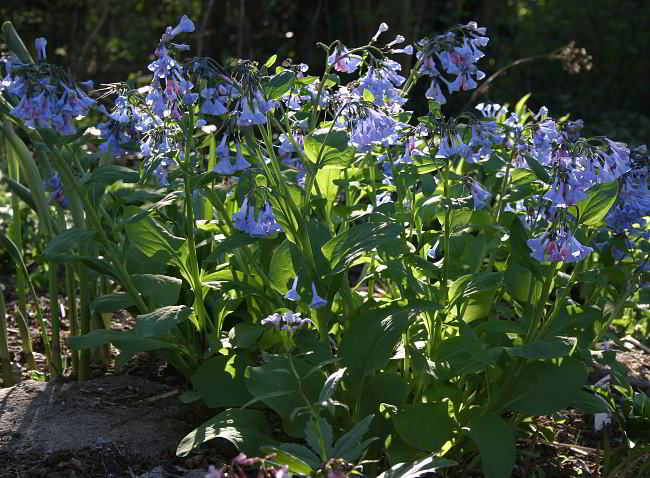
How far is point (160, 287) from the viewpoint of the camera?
7.43 feet

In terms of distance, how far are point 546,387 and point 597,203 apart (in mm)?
477

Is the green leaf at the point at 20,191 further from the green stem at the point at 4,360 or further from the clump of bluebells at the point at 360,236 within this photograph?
the green stem at the point at 4,360

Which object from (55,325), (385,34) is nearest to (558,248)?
(55,325)

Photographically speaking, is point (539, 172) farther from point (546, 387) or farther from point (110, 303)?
point (110, 303)

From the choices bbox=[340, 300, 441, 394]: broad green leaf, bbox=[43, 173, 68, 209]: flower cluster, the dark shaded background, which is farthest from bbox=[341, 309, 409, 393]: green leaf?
the dark shaded background

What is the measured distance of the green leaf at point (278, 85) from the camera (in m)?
1.93

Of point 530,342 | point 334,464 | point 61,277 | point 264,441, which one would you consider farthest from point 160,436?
point 61,277

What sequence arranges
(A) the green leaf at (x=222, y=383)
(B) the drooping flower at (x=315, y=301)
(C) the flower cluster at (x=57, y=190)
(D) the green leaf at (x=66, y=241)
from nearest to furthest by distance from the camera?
(B) the drooping flower at (x=315, y=301) → (D) the green leaf at (x=66, y=241) → (A) the green leaf at (x=222, y=383) → (C) the flower cluster at (x=57, y=190)

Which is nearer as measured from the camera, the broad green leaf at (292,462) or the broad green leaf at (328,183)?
the broad green leaf at (292,462)

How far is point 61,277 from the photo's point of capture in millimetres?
4012

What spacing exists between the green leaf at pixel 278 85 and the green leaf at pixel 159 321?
594mm

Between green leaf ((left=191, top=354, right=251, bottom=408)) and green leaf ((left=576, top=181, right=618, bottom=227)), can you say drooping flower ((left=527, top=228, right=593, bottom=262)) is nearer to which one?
green leaf ((left=576, top=181, right=618, bottom=227))

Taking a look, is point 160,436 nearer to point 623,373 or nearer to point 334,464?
point 334,464

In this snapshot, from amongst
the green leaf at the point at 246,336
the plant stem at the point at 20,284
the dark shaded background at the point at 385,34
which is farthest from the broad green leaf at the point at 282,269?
the dark shaded background at the point at 385,34
